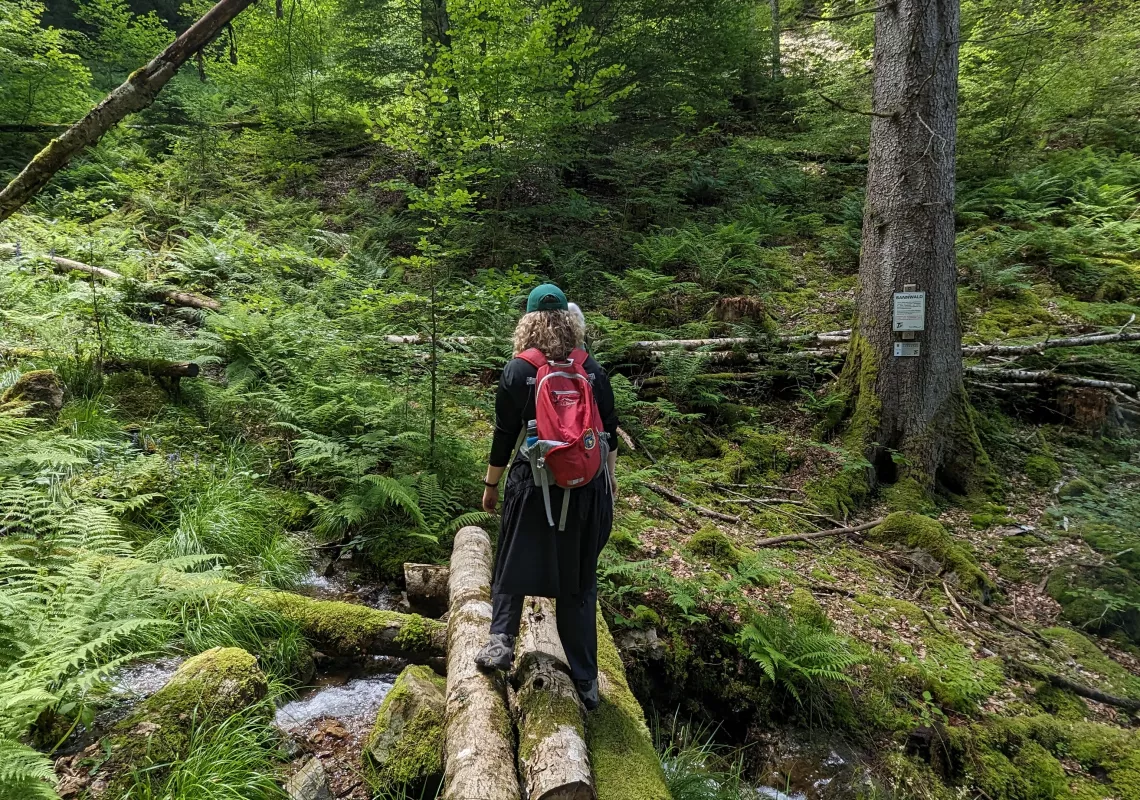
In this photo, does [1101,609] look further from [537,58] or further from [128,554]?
[537,58]

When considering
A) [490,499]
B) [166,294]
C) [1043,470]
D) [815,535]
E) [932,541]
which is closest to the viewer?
[490,499]

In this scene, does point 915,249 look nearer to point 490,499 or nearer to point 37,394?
point 490,499

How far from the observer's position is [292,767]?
102 inches

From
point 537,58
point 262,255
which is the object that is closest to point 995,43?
point 537,58

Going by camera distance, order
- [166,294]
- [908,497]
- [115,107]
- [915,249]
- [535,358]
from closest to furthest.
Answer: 1. [535,358]
2. [115,107]
3. [908,497]
4. [915,249]
5. [166,294]

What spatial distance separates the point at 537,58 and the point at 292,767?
31.0 ft

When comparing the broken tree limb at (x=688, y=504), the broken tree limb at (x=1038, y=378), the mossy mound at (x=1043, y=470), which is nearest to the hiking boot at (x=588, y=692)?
the broken tree limb at (x=688, y=504)

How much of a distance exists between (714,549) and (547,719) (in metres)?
2.54

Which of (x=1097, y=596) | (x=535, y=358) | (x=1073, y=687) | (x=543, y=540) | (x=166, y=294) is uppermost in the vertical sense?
(x=166, y=294)

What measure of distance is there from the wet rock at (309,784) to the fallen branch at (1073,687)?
4.61m

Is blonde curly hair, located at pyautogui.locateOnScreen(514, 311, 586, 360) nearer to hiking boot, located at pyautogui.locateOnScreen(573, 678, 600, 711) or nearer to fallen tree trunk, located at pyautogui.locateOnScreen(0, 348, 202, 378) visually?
hiking boot, located at pyautogui.locateOnScreen(573, 678, 600, 711)

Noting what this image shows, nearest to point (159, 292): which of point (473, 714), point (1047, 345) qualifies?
point (473, 714)

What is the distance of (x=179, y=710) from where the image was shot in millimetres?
2465

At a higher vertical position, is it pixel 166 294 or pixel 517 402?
pixel 166 294
